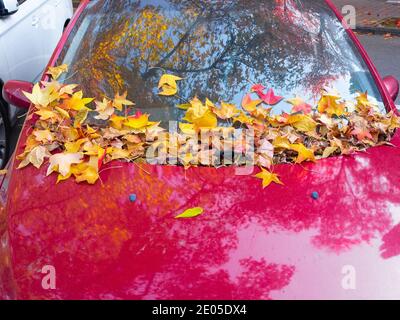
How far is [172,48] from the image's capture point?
8.96 ft

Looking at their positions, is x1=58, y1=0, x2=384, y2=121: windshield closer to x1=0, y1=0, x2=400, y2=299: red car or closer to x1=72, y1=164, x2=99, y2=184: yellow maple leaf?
x1=0, y1=0, x2=400, y2=299: red car

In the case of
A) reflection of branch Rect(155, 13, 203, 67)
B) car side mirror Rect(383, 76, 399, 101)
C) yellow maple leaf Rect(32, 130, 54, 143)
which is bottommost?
yellow maple leaf Rect(32, 130, 54, 143)

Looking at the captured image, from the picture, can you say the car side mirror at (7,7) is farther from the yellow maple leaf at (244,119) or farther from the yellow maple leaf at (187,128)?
the yellow maple leaf at (244,119)

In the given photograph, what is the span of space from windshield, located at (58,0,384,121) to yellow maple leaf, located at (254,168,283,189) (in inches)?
19.0

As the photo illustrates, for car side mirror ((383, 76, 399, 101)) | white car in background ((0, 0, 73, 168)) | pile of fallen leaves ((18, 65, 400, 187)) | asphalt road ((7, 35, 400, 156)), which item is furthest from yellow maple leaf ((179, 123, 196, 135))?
asphalt road ((7, 35, 400, 156))

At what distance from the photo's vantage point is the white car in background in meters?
4.40

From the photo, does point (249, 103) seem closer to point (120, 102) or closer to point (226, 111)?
point (226, 111)

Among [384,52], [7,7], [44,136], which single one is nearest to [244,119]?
[44,136]

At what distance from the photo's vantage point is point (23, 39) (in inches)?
189

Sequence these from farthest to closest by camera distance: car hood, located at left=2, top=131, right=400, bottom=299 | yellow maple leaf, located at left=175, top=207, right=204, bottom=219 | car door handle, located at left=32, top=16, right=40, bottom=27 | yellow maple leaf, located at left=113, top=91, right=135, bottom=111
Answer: car door handle, located at left=32, top=16, right=40, bottom=27 < yellow maple leaf, located at left=113, top=91, right=135, bottom=111 < yellow maple leaf, located at left=175, top=207, right=204, bottom=219 < car hood, located at left=2, top=131, right=400, bottom=299

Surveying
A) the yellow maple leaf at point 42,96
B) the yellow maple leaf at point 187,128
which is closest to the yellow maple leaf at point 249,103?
the yellow maple leaf at point 187,128

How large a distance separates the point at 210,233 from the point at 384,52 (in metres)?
6.21
